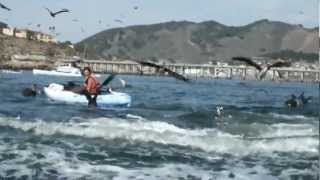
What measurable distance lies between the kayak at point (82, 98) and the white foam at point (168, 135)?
14250mm

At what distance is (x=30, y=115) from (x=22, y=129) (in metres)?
6.73

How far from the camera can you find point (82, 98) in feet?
136

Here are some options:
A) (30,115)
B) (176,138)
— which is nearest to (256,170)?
(176,138)

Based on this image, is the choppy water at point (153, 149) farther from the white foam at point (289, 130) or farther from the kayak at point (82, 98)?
the kayak at point (82, 98)

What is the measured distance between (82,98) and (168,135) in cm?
1937

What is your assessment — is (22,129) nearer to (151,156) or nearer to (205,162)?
(151,156)

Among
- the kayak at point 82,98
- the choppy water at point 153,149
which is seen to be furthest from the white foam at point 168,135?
the kayak at point 82,98

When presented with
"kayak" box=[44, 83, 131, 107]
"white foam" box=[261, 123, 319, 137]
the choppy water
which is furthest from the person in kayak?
"white foam" box=[261, 123, 319, 137]

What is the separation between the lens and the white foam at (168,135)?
66.4ft

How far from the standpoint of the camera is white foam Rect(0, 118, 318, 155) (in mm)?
20234

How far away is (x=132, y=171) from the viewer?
15648 millimetres

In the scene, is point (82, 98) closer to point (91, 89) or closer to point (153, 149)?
point (91, 89)

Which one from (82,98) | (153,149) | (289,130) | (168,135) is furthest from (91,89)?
(153,149)

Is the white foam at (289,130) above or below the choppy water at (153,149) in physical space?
below
